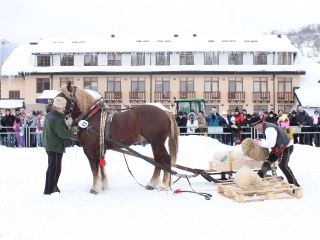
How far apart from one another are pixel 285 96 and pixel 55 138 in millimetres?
35025

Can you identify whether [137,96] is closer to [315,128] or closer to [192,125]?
[192,125]

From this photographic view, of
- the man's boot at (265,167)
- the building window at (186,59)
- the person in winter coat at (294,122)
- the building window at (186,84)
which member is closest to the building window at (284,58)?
the building window at (186,59)

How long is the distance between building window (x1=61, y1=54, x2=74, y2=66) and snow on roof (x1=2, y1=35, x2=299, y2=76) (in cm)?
62

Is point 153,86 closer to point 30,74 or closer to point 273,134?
point 30,74

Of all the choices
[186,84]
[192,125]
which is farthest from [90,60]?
[192,125]

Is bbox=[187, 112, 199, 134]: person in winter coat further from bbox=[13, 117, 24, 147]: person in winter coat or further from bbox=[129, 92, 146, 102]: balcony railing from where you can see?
bbox=[129, 92, 146, 102]: balcony railing

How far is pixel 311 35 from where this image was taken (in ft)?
443

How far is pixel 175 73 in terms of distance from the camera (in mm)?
38688

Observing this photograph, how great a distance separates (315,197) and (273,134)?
1310 mm

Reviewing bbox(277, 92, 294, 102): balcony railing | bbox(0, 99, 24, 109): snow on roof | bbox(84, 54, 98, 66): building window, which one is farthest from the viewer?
bbox(0, 99, 24, 109): snow on roof

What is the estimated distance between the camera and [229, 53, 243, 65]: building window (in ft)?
129

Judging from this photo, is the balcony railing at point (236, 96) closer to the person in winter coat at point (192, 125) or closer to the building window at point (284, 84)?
the building window at point (284, 84)

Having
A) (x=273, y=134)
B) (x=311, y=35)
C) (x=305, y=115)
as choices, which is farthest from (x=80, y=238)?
(x=311, y=35)

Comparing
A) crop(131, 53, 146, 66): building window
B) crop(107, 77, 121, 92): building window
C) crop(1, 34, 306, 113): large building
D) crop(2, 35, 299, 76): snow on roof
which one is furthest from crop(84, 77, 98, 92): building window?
crop(131, 53, 146, 66): building window
